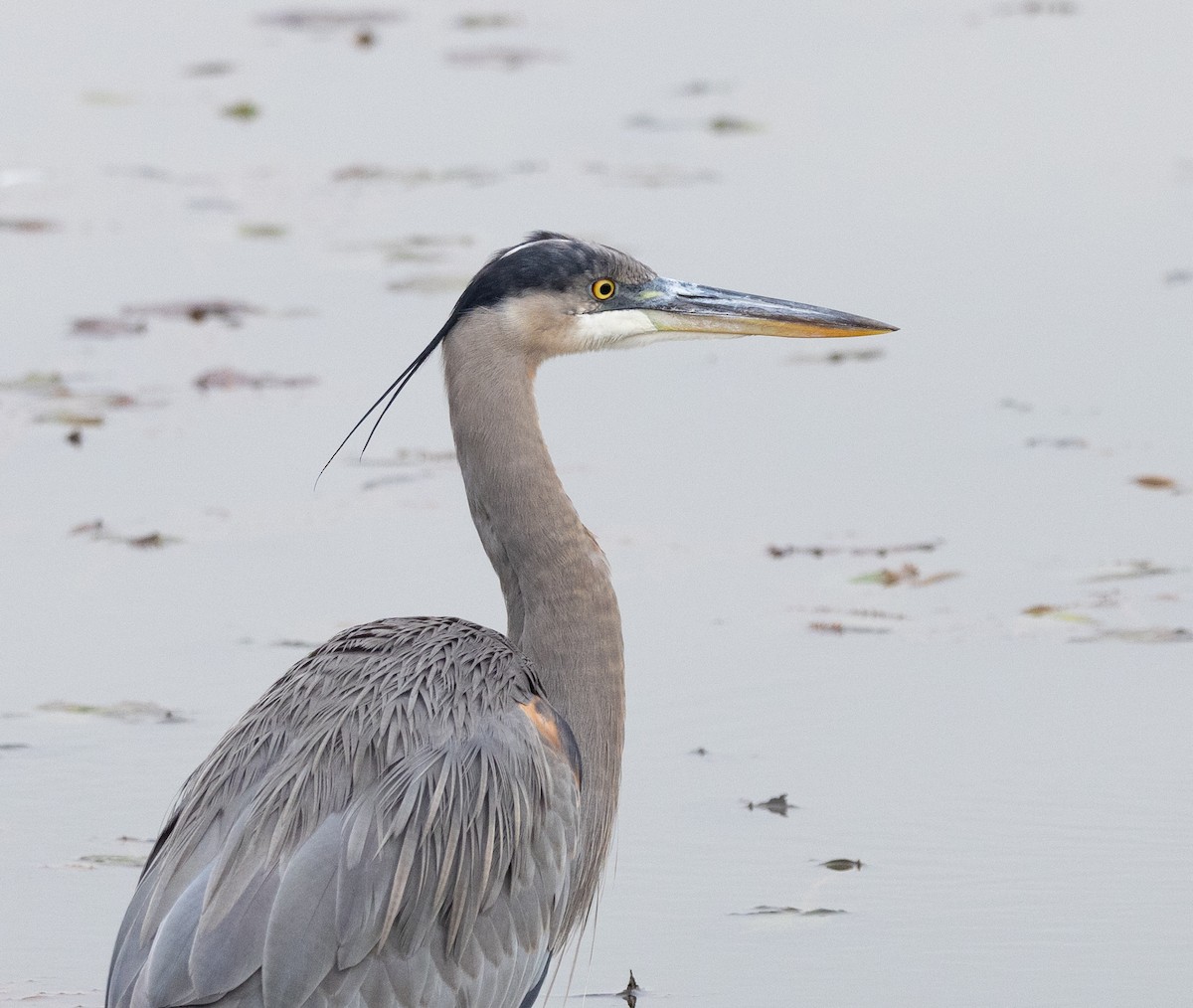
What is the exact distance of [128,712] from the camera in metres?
6.39

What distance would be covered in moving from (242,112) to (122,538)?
5.95m

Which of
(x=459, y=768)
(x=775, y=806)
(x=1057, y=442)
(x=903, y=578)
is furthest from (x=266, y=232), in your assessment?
(x=459, y=768)

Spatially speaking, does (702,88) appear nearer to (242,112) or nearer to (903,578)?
(242,112)

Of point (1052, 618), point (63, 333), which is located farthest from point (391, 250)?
point (1052, 618)

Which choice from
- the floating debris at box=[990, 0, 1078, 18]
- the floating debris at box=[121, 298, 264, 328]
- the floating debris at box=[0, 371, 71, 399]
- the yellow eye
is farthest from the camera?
the floating debris at box=[990, 0, 1078, 18]

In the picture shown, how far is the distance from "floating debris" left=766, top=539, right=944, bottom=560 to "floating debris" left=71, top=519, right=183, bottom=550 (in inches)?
82.6

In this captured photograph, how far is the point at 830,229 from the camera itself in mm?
10391

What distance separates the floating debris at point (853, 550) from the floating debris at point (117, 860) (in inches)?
104

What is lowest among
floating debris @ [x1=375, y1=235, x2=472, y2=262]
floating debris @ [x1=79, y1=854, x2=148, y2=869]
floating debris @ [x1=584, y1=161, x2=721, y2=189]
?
floating debris @ [x1=79, y1=854, x2=148, y2=869]

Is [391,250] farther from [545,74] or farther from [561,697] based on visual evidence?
[561,697]

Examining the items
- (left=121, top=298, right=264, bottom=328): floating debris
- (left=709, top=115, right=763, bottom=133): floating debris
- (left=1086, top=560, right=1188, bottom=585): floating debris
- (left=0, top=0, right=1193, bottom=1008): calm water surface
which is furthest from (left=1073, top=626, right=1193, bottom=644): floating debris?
(left=709, top=115, right=763, bottom=133): floating debris

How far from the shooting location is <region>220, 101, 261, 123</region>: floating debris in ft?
43.1

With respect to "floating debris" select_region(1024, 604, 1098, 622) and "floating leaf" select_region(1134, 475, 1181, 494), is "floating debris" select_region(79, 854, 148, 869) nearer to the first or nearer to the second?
"floating debris" select_region(1024, 604, 1098, 622)

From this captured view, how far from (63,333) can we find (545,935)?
5654 millimetres
